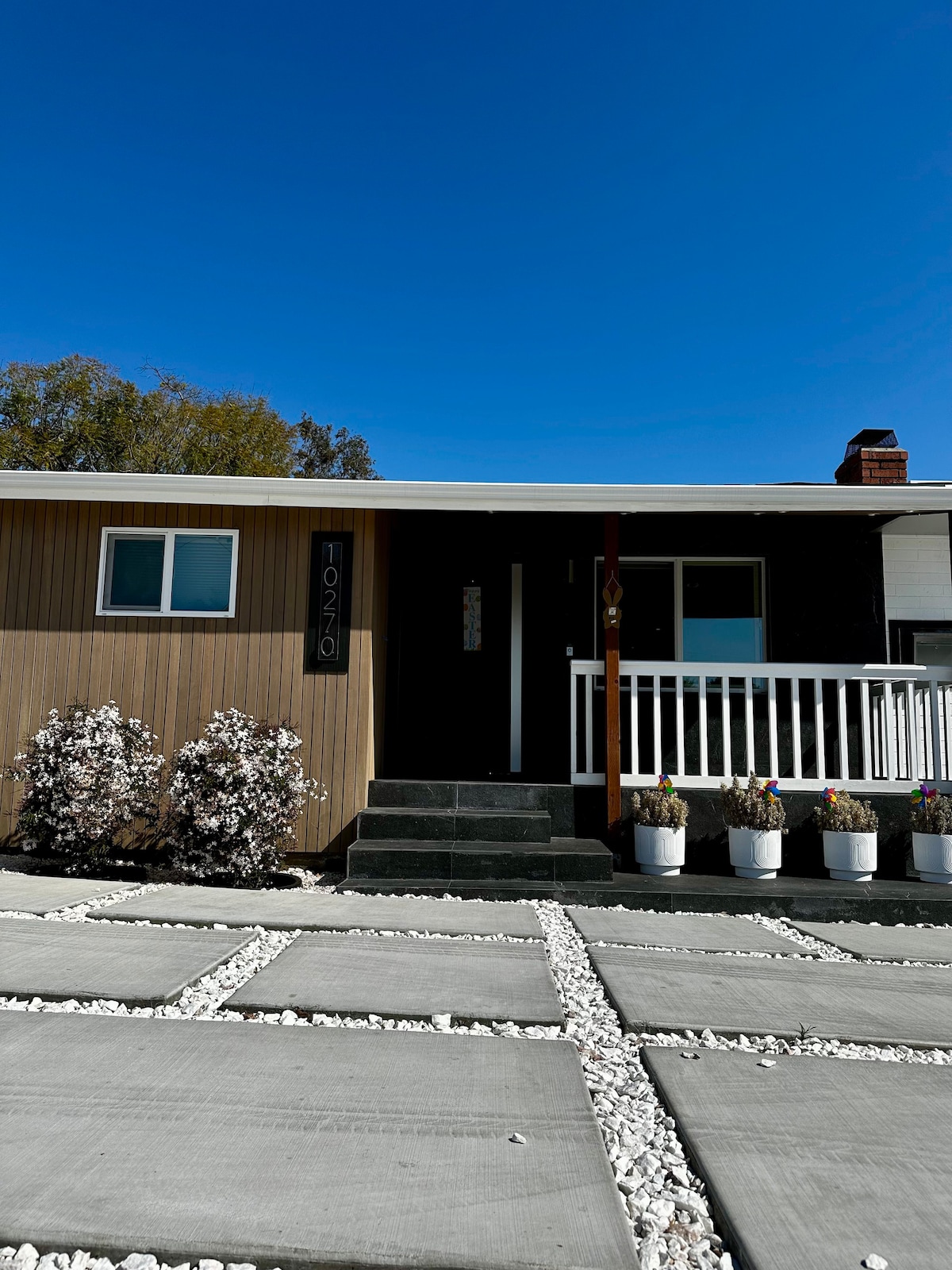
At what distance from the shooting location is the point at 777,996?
2912 millimetres

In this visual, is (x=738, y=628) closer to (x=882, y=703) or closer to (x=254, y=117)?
(x=882, y=703)

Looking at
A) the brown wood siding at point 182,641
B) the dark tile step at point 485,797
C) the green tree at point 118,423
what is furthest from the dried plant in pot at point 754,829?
the green tree at point 118,423

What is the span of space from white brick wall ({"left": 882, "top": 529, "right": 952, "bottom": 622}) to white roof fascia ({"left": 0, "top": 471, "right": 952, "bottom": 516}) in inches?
77.5

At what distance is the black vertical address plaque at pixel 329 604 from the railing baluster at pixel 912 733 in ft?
13.8

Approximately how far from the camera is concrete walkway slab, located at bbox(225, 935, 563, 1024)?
2.61m

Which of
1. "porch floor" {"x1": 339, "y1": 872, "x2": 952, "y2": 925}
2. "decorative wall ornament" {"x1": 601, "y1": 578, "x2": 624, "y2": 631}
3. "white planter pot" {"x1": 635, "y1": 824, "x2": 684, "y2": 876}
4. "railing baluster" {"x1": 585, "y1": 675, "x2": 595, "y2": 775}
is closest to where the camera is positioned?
"porch floor" {"x1": 339, "y1": 872, "x2": 952, "y2": 925}

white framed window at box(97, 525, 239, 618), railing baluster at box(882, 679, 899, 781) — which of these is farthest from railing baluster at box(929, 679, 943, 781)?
white framed window at box(97, 525, 239, 618)

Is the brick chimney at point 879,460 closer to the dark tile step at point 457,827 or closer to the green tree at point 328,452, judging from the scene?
the dark tile step at point 457,827

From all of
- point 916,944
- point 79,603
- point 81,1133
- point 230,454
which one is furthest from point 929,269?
point 230,454

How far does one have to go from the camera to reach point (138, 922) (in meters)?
3.77

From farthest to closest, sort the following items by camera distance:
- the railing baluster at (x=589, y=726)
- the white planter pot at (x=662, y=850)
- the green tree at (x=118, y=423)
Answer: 1. the green tree at (x=118, y=423)
2. the railing baluster at (x=589, y=726)
3. the white planter pot at (x=662, y=850)

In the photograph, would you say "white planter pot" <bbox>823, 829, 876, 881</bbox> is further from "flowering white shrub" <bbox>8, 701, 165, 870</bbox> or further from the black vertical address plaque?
"flowering white shrub" <bbox>8, 701, 165, 870</bbox>

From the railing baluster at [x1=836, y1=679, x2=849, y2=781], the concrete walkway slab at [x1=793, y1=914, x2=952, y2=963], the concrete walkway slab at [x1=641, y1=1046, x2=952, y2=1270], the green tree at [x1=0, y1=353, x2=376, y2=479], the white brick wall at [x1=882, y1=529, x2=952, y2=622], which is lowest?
the concrete walkway slab at [x1=793, y1=914, x2=952, y2=963]

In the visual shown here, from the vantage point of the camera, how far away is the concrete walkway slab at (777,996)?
256 centimetres
